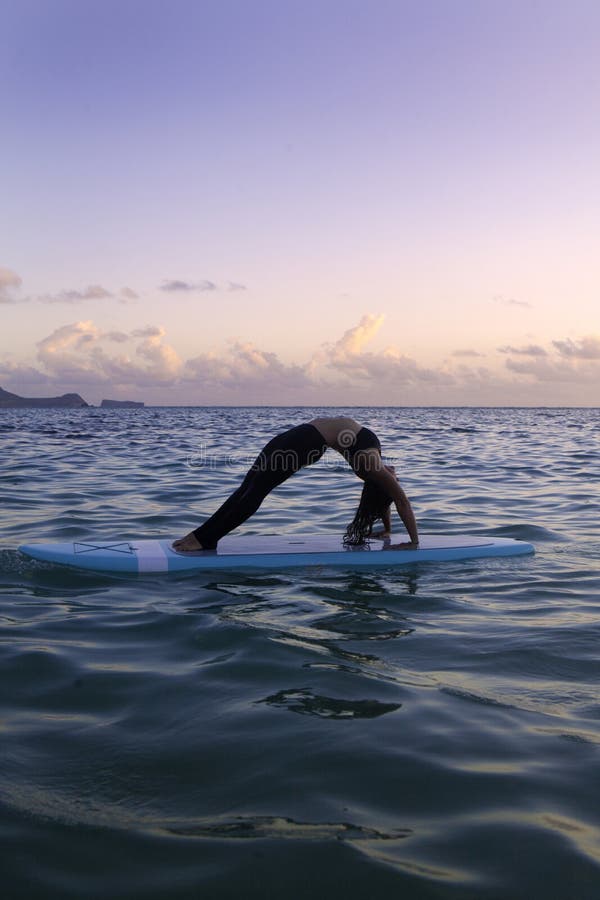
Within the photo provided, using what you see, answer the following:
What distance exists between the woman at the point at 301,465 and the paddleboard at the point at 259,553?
19 centimetres

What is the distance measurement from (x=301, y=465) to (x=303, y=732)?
376 centimetres

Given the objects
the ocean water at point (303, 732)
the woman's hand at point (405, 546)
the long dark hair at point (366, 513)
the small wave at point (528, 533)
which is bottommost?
the ocean water at point (303, 732)

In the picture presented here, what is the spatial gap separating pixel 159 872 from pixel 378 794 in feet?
2.79

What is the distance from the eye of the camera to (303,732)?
128 inches

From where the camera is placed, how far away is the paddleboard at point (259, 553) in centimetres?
654

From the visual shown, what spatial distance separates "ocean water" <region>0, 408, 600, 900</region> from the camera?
235 centimetres

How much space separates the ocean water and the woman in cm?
56

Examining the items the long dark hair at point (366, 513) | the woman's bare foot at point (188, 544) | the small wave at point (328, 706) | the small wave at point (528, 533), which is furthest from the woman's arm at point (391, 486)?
the small wave at point (328, 706)

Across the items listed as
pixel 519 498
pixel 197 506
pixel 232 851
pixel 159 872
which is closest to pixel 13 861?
pixel 159 872

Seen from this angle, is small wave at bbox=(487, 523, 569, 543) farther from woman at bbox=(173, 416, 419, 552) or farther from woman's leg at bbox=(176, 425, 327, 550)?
woman's leg at bbox=(176, 425, 327, 550)

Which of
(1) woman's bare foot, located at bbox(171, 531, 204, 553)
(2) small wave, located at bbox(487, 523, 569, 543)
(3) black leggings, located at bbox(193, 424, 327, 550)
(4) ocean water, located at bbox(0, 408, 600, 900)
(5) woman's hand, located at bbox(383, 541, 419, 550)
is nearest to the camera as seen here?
(4) ocean water, located at bbox(0, 408, 600, 900)

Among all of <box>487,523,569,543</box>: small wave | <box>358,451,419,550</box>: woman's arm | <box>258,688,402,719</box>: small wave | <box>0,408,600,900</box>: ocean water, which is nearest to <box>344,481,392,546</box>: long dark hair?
<box>358,451,419,550</box>: woman's arm

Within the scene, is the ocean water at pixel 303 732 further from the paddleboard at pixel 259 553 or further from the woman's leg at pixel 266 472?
the woman's leg at pixel 266 472

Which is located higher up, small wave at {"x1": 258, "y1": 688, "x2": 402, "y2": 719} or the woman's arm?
the woman's arm
